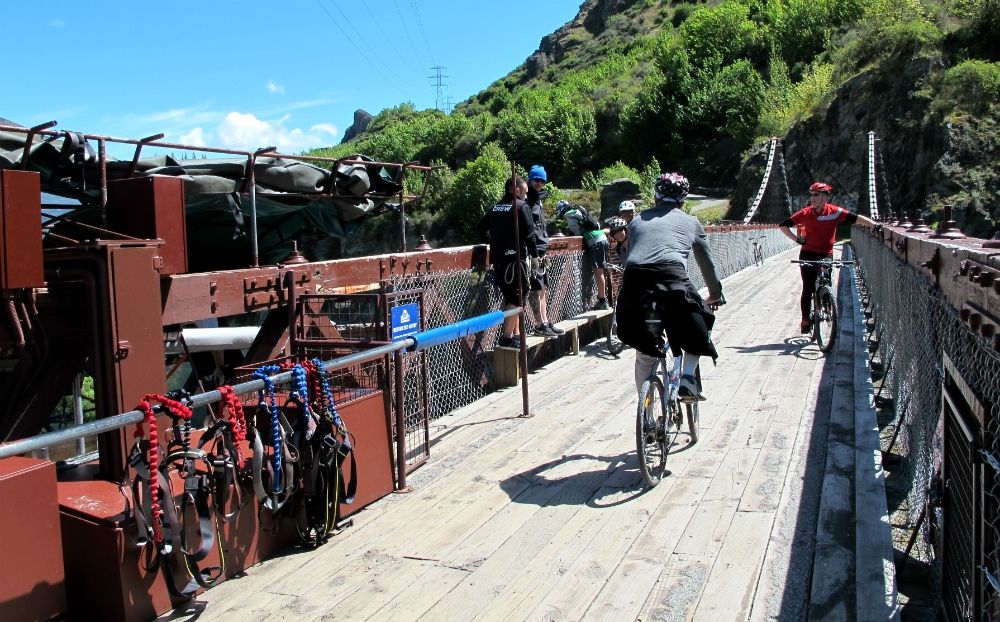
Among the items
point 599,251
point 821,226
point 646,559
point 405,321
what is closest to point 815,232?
point 821,226

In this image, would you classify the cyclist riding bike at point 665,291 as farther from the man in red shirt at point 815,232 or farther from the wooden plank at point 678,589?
the man in red shirt at point 815,232

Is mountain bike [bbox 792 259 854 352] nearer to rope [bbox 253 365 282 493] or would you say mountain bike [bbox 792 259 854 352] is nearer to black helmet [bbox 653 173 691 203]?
black helmet [bbox 653 173 691 203]

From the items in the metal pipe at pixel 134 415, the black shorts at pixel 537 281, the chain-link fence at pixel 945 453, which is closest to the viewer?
the chain-link fence at pixel 945 453

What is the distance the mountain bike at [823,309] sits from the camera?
9.23 meters

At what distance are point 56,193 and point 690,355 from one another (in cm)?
484

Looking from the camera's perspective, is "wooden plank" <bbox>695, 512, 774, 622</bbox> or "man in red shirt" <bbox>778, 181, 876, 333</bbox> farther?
"man in red shirt" <bbox>778, 181, 876, 333</bbox>

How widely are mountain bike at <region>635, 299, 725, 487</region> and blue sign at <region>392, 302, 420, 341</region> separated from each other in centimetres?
148

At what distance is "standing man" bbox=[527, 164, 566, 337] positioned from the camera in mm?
8781

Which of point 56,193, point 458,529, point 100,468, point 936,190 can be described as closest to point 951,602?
point 458,529

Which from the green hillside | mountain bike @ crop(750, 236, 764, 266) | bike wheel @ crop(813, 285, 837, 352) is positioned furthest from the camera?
the green hillside

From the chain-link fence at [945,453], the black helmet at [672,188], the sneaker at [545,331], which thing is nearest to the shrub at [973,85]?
the sneaker at [545,331]

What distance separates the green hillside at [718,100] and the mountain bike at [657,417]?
1589 inches

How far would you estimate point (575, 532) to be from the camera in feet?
14.7

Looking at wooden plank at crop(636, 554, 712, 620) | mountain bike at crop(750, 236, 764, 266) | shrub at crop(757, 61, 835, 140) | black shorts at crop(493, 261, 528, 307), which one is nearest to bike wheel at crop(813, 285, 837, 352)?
black shorts at crop(493, 261, 528, 307)
